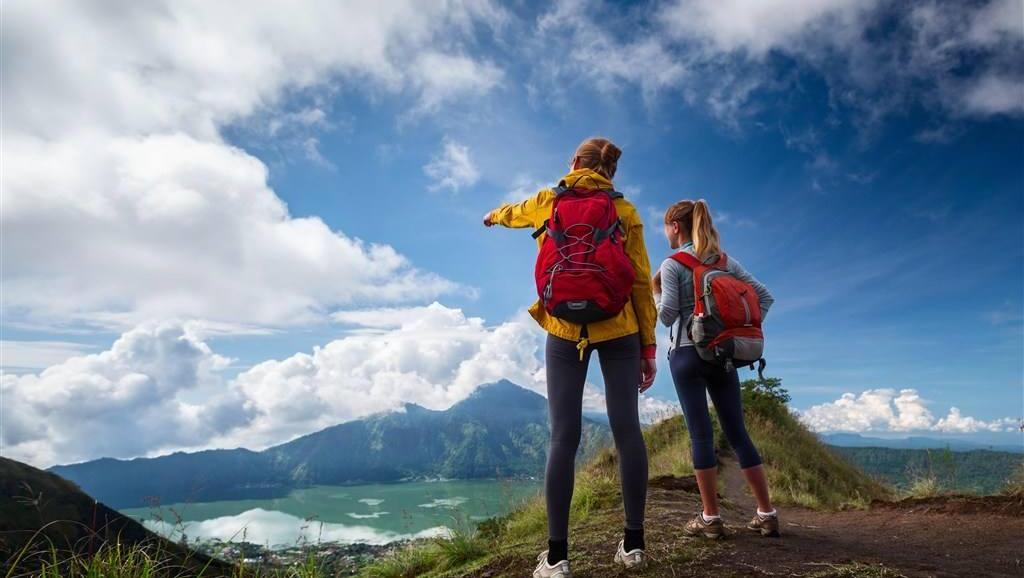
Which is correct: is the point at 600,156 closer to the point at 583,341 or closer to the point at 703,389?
the point at 583,341

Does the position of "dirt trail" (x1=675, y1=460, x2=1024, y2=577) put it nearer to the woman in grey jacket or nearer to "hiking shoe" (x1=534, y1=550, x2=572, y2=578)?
the woman in grey jacket

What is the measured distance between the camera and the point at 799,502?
29.3 feet

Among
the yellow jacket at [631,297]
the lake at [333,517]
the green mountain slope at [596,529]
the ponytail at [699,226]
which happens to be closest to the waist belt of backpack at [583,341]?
the yellow jacket at [631,297]

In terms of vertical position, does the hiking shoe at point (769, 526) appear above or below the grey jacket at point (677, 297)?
below

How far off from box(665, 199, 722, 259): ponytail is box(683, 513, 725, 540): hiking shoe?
184cm

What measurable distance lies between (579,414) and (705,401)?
1.33 meters

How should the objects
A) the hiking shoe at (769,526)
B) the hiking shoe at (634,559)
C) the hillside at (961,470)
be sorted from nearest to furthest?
the hiking shoe at (634,559) < the hiking shoe at (769,526) < the hillside at (961,470)

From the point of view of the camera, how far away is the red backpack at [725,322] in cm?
379

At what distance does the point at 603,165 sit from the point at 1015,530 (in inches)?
222

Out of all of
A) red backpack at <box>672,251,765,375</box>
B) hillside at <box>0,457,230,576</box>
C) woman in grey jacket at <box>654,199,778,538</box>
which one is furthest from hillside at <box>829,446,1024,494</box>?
hillside at <box>0,457,230,576</box>

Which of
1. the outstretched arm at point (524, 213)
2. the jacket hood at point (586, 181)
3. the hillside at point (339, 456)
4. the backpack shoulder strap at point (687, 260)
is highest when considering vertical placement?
the jacket hood at point (586, 181)

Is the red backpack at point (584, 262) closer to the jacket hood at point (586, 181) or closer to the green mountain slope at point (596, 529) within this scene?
the jacket hood at point (586, 181)

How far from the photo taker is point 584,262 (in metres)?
2.98

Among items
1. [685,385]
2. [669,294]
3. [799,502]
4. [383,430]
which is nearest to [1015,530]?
[799,502]
